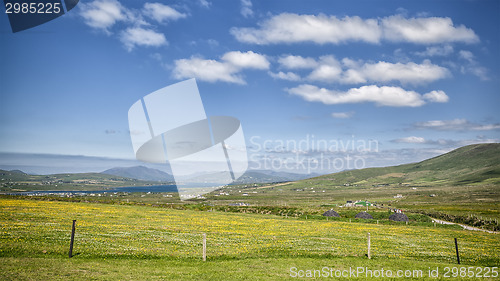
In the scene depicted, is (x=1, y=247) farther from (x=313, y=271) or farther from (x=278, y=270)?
(x=313, y=271)

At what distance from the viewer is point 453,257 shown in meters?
24.9

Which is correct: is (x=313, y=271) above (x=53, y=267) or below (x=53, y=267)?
below

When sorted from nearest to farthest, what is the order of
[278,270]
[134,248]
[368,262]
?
[278,270] < [368,262] < [134,248]

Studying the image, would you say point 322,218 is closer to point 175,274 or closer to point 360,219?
point 360,219

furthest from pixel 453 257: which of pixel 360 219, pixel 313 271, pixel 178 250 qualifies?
pixel 360 219

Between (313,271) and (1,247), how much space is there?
20451 mm

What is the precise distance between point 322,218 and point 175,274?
64805 millimetres

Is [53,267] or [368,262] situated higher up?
[53,267]

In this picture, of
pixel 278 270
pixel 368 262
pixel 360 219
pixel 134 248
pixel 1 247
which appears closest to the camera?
pixel 278 270

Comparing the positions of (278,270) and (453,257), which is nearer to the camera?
(278,270)

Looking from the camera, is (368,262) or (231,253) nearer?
(368,262)

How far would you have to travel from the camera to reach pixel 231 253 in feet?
75.6

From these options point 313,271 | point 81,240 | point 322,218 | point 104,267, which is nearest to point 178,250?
point 104,267

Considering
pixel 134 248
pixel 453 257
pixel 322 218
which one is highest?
pixel 134 248
